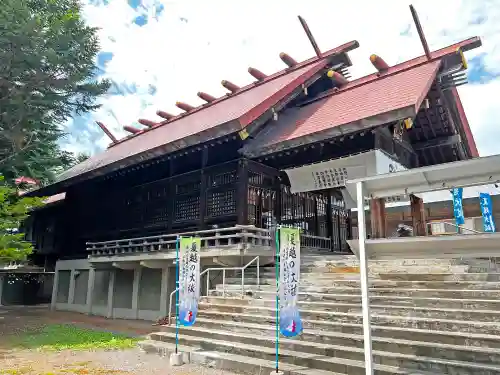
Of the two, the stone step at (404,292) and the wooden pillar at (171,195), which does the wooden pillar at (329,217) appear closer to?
the stone step at (404,292)

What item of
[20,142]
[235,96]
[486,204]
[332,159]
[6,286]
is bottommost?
[6,286]

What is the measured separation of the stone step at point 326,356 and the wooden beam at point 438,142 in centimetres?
963

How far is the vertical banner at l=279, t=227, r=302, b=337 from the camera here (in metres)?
6.19

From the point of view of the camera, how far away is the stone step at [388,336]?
5.56m

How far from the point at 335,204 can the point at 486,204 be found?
5176 millimetres

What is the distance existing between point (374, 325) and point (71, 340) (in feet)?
25.2

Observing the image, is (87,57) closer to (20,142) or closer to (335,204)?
(20,142)

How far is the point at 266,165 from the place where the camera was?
12398 mm

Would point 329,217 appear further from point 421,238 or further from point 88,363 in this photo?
point 421,238

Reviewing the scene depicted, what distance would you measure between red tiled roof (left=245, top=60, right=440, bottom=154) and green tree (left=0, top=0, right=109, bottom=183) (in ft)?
26.0

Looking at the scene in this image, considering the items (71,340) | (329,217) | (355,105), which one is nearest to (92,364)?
(71,340)

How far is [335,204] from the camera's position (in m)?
15.2

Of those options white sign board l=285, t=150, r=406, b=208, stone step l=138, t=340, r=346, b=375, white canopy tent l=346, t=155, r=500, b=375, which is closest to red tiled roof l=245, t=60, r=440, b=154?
white sign board l=285, t=150, r=406, b=208

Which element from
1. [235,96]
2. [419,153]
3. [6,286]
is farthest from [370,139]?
[6,286]
